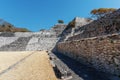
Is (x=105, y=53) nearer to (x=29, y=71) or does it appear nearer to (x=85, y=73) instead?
(x=85, y=73)

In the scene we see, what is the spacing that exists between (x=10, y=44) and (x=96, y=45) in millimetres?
25723

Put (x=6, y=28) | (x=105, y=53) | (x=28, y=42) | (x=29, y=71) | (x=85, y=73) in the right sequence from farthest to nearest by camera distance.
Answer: (x=6, y=28) < (x=28, y=42) < (x=29, y=71) < (x=85, y=73) < (x=105, y=53)

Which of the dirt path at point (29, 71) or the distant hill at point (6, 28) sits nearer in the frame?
the dirt path at point (29, 71)

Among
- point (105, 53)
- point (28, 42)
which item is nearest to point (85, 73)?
point (105, 53)

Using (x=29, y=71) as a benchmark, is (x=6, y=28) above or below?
above

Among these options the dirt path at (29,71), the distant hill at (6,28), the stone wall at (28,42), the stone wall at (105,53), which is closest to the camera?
the stone wall at (105,53)

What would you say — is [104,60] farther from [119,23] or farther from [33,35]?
[33,35]

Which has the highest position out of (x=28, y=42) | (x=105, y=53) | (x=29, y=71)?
(x=28, y=42)

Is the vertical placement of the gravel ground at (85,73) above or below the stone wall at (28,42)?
below

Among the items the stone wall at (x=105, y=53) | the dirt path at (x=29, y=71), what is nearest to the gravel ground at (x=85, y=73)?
the stone wall at (x=105, y=53)

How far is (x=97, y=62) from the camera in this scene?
5.74 metres

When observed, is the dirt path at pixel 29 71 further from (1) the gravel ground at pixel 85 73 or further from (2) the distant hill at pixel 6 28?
(2) the distant hill at pixel 6 28

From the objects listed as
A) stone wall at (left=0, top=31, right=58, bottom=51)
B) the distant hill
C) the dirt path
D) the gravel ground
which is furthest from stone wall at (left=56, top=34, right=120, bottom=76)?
the distant hill

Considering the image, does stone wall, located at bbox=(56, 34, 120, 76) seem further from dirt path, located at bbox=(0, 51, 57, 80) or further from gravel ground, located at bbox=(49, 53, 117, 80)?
dirt path, located at bbox=(0, 51, 57, 80)
